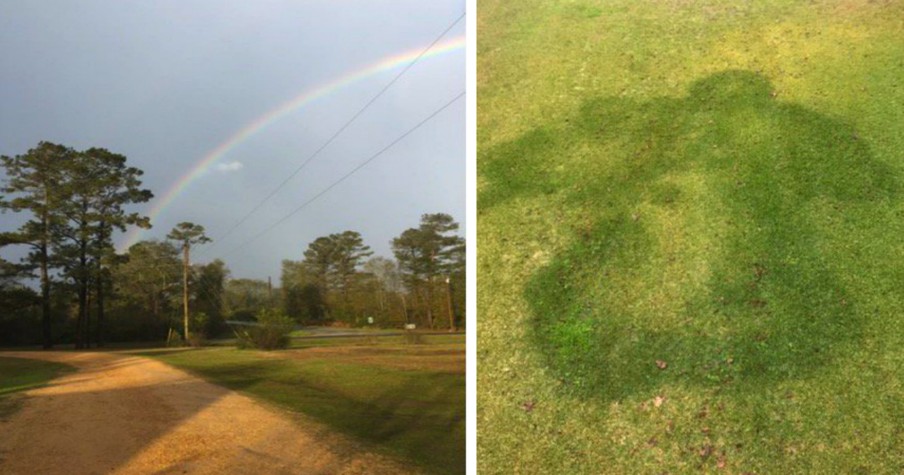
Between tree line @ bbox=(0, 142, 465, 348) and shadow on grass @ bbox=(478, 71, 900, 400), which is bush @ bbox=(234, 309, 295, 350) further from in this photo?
shadow on grass @ bbox=(478, 71, 900, 400)

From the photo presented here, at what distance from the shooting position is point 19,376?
235cm

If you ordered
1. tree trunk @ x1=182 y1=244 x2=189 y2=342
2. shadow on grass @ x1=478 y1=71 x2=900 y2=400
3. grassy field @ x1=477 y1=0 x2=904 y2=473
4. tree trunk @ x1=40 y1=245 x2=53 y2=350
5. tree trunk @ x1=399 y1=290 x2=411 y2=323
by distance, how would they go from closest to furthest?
tree trunk @ x1=40 y1=245 x2=53 y2=350 < tree trunk @ x1=182 y1=244 x2=189 y2=342 < tree trunk @ x1=399 y1=290 x2=411 y2=323 < grassy field @ x1=477 y1=0 x2=904 y2=473 < shadow on grass @ x1=478 y1=71 x2=900 y2=400

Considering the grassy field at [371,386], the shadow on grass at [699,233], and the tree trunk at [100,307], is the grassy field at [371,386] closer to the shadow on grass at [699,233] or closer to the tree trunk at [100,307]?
the tree trunk at [100,307]

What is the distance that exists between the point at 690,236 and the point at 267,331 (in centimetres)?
266

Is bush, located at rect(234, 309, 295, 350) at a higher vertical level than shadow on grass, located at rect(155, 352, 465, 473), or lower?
higher

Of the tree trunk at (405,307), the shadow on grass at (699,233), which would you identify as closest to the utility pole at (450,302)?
the tree trunk at (405,307)

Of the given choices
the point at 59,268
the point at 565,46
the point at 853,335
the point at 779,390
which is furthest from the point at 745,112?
the point at 59,268

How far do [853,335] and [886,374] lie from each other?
25 centimetres

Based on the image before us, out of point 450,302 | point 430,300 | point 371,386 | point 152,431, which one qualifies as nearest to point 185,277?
point 152,431

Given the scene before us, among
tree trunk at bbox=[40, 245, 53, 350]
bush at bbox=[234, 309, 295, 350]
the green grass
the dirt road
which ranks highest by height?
tree trunk at bbox=[40, 245, 53, 350]

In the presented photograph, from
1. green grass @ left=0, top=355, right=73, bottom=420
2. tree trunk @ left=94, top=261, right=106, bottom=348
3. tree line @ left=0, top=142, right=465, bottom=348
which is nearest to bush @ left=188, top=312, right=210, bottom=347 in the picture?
tree line @ left=0, top=142, right=465, bottom=348

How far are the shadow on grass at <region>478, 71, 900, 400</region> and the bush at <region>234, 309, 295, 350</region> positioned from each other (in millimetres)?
1629

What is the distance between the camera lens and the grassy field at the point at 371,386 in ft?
8.75

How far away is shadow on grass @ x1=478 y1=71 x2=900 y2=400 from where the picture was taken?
359 centimetres
